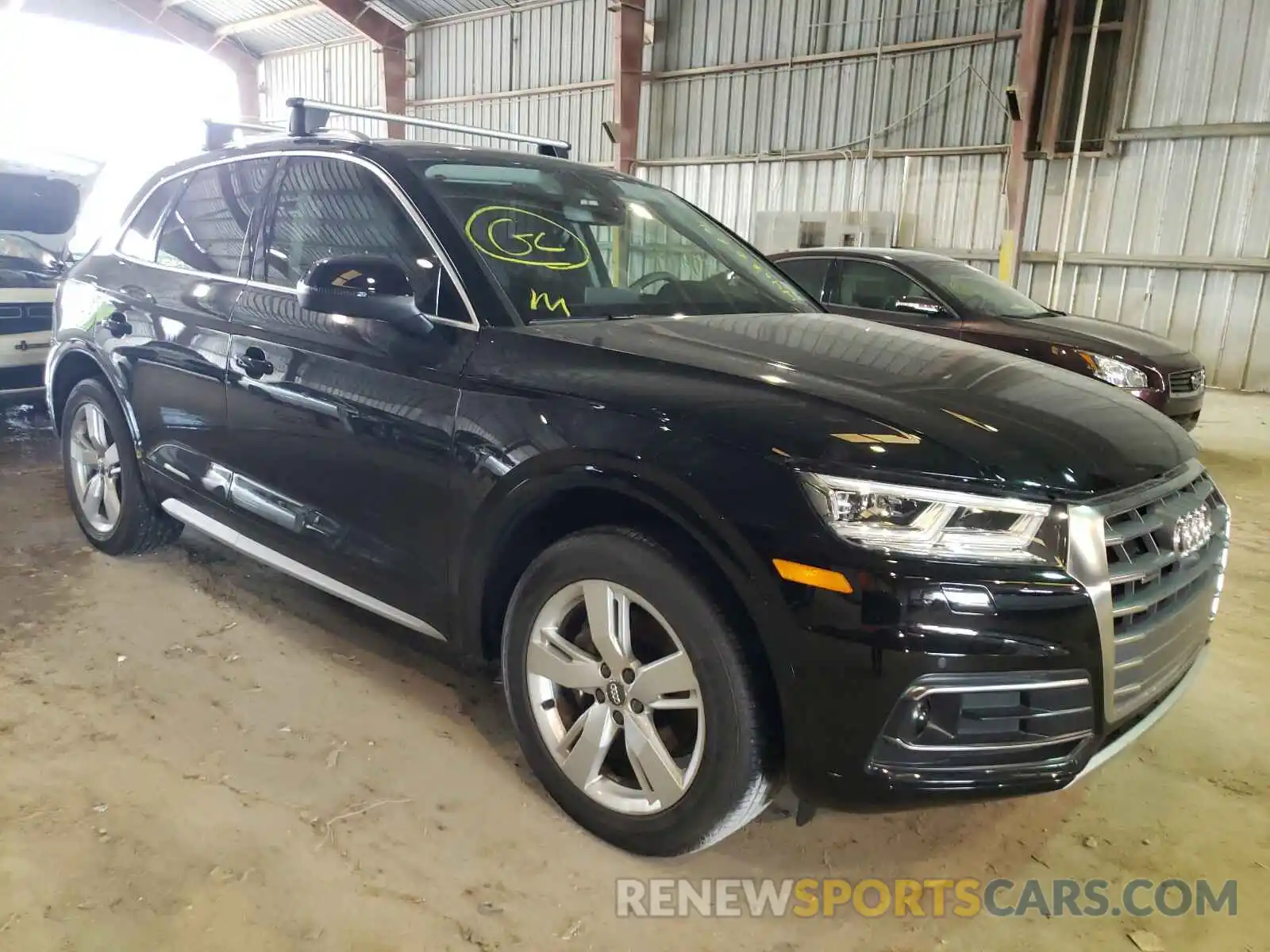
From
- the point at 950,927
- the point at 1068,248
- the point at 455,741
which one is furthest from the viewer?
the point at 1068,248

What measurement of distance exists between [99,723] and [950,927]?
225 centimetres

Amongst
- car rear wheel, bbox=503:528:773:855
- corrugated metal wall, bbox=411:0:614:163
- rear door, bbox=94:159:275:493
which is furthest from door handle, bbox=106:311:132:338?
corrugated metal wall, bbox=411:0:614:163

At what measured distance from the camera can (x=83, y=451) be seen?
3719mm

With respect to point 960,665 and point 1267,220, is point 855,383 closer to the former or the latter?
point 960,665

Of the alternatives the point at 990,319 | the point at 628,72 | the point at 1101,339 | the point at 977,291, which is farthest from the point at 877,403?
the point at 628,72

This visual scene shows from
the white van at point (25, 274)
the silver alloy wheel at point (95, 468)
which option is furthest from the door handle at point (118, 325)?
the white van at point (25, 274)

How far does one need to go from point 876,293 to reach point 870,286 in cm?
7

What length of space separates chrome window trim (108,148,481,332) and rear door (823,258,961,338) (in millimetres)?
4334

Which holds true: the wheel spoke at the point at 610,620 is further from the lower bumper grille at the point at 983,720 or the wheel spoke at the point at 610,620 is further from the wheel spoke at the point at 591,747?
the lower bumper grille at the point at 983,720

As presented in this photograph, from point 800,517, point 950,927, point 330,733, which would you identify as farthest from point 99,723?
point 950,927

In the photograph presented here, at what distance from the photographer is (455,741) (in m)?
2.47

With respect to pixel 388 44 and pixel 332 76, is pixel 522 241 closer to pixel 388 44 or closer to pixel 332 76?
pixel 388 44

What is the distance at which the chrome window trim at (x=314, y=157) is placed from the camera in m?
2.23

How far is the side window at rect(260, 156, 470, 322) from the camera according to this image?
228 cm
